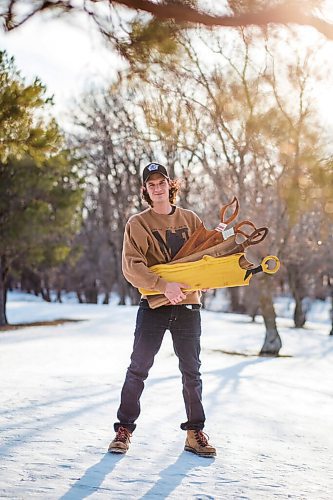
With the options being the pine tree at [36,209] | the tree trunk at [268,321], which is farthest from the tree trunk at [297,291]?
the tree trunk at [268,321]

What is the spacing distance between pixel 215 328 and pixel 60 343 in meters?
8.74

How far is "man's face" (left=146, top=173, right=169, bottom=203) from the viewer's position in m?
3.78

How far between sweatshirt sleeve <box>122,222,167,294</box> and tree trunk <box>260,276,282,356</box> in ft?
36.3

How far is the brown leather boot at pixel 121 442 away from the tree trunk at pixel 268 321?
36.3ft

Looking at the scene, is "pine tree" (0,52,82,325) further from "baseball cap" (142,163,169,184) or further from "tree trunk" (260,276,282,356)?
"baseball cap" (142,163,169,184)

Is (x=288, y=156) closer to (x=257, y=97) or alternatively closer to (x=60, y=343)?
(x=257, y=97)

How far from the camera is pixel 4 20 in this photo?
4.22 meters

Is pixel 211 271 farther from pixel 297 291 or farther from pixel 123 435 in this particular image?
pixel 297 291

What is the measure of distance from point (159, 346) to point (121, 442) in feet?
1.91

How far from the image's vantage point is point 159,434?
427 cm

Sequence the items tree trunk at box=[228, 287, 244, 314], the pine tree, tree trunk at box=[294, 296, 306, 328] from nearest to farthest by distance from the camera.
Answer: the pine tree < tree trunk at box=[294, 296, 306, 328] < tree trunk at box=[228, 287, 244, 314]

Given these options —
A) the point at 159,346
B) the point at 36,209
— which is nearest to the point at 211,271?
the point at 159,346

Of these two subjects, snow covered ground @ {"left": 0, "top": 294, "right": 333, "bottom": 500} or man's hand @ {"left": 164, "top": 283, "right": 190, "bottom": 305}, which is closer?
snow covered ground @ {"left": 0, "top": 294, "right": 333, "bottom": 500}

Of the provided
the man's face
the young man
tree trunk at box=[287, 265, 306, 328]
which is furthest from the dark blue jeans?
tree trunk at box=[287, 265, 306, 328]
